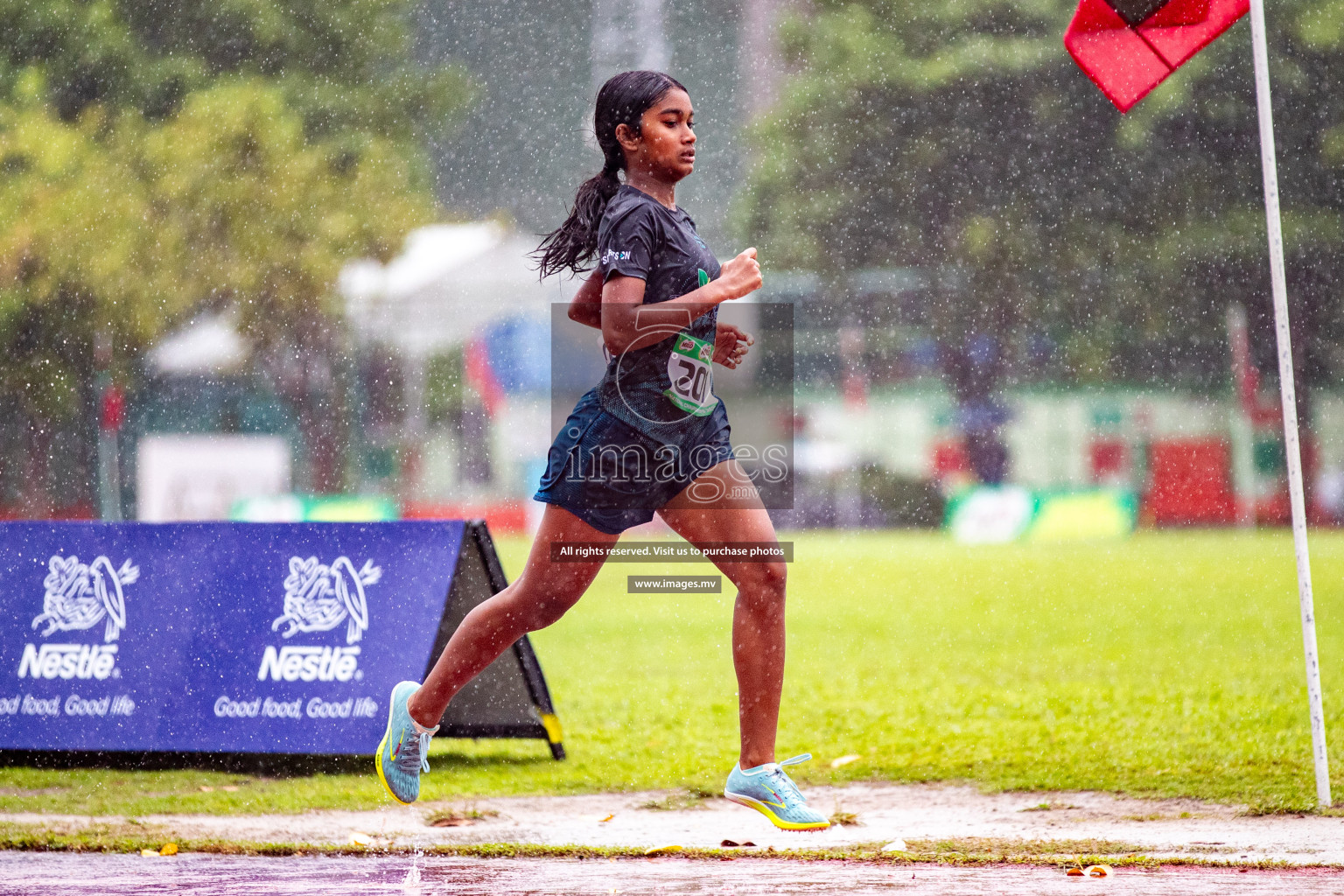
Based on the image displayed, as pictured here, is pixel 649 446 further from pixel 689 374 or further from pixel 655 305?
pixel 655 305

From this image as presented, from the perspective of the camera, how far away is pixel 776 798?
363 centimetres

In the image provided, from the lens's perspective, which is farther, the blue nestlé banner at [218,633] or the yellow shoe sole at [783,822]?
the blue nestlé banner at [218,633]

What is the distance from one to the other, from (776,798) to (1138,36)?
2.48m

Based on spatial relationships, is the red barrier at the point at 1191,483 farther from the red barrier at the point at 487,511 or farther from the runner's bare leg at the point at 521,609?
the runner's bare leg at the point at 521,609

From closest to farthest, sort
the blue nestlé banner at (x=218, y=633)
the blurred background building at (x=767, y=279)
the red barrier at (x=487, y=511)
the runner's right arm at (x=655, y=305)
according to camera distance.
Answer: the runner's right arm at (x=655, y=305), the blue nestlé banner at (x=218, y=633), the blurred background building at (x=767, y=279), the red barrier at (x=487, y=511)

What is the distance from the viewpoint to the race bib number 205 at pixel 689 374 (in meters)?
3.54

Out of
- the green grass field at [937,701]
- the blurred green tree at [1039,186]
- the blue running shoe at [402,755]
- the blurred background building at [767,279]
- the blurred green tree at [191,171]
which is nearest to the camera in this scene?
the blue running shoe at [402,755]

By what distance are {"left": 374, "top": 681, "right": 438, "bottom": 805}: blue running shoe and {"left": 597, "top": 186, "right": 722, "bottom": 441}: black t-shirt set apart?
0.96m

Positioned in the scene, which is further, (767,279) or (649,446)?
(767,279)

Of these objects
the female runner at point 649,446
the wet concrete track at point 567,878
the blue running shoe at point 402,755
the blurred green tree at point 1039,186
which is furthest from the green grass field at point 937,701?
the blurred green tree at point 1039,186

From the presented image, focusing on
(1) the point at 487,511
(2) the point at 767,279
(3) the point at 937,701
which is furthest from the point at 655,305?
(2) the point at 767,279

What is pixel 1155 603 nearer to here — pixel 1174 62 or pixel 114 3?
pixel 1174 62

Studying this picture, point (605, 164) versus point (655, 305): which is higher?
point (605, 164)

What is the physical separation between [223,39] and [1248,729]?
2059 centimetres
